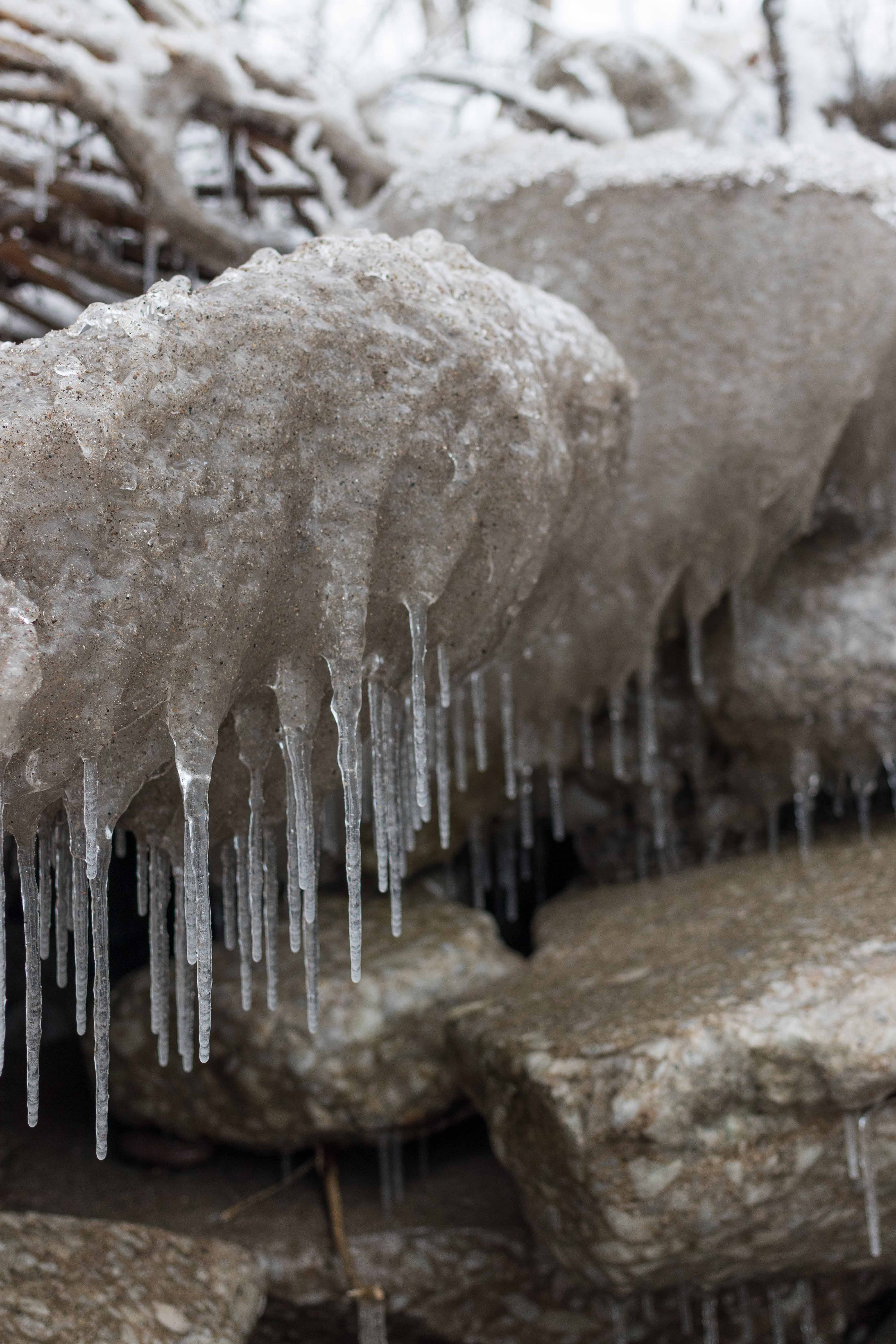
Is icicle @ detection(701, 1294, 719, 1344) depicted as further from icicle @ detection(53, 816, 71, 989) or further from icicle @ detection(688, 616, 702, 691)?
icicle @ detection(53, 816, 71, 989)

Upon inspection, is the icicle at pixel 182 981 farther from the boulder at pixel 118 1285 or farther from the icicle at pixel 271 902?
the boulder at pixel 118 1285

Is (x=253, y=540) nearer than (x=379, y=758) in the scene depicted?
Yes

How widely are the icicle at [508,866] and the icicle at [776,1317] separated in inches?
81.4

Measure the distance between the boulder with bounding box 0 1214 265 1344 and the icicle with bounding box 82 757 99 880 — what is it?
3.81ft

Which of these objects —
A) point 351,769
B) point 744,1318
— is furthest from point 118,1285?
point 744,1318

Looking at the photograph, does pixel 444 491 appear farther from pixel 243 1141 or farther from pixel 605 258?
pixel 243 1141

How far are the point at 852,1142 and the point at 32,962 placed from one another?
2.19 metres

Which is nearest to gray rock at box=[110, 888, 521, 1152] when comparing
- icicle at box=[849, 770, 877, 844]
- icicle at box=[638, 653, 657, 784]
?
icicle at box=[638, 653, 657, 784]

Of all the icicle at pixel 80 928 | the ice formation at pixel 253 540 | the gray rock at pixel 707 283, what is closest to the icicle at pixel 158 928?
the ice formation at pixel 253 540

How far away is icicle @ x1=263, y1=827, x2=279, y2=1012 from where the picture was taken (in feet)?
8.93

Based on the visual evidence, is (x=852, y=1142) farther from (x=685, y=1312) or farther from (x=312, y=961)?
(x=312, y=961)

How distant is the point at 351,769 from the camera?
2.20 meters

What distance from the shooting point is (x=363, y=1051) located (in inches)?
148

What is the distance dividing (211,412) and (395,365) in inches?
16.9
